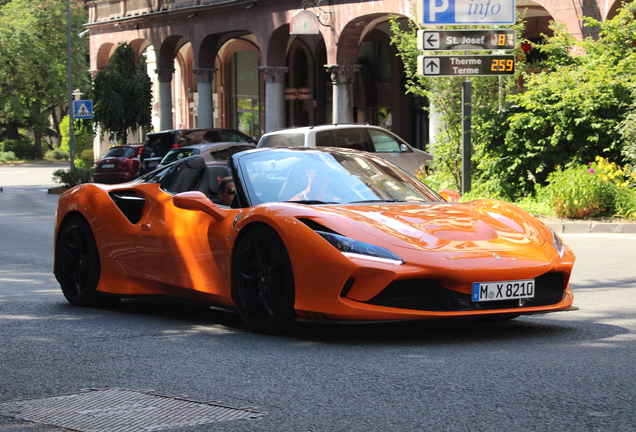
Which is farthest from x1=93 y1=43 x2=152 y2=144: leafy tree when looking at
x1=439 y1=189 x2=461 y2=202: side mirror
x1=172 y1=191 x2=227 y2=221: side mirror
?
x1=172 y1=191 x2=227 y2=221: side mirror

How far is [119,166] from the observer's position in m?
31.5

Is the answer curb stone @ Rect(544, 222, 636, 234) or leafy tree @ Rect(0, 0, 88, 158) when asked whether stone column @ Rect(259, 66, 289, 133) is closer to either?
curb stone @ Rect(544, 222, 636, 234)

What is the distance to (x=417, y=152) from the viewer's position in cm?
2039

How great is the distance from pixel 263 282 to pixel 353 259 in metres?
0.77

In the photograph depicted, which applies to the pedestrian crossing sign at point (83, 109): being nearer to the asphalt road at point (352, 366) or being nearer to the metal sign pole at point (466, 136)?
the metal sign pole at point (466, 136)

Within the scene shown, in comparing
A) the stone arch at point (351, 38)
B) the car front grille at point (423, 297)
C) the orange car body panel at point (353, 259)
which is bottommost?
the car front grille at point (423, 297)

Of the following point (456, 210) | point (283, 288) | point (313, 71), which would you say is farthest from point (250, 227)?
point (313, 71)

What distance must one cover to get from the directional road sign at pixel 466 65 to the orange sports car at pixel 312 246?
8954 millimetres

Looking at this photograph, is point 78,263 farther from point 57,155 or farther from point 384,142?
point 57,155

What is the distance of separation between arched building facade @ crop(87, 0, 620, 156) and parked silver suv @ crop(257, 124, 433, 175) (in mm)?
5653

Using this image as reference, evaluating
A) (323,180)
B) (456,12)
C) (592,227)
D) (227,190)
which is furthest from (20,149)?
(323,180)

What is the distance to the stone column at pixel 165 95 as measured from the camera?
4116 cm

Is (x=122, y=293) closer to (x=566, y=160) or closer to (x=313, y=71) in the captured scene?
(x=566, y=160)

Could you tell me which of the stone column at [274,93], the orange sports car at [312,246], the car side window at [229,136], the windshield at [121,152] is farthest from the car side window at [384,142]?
the windshield at [121,152]
